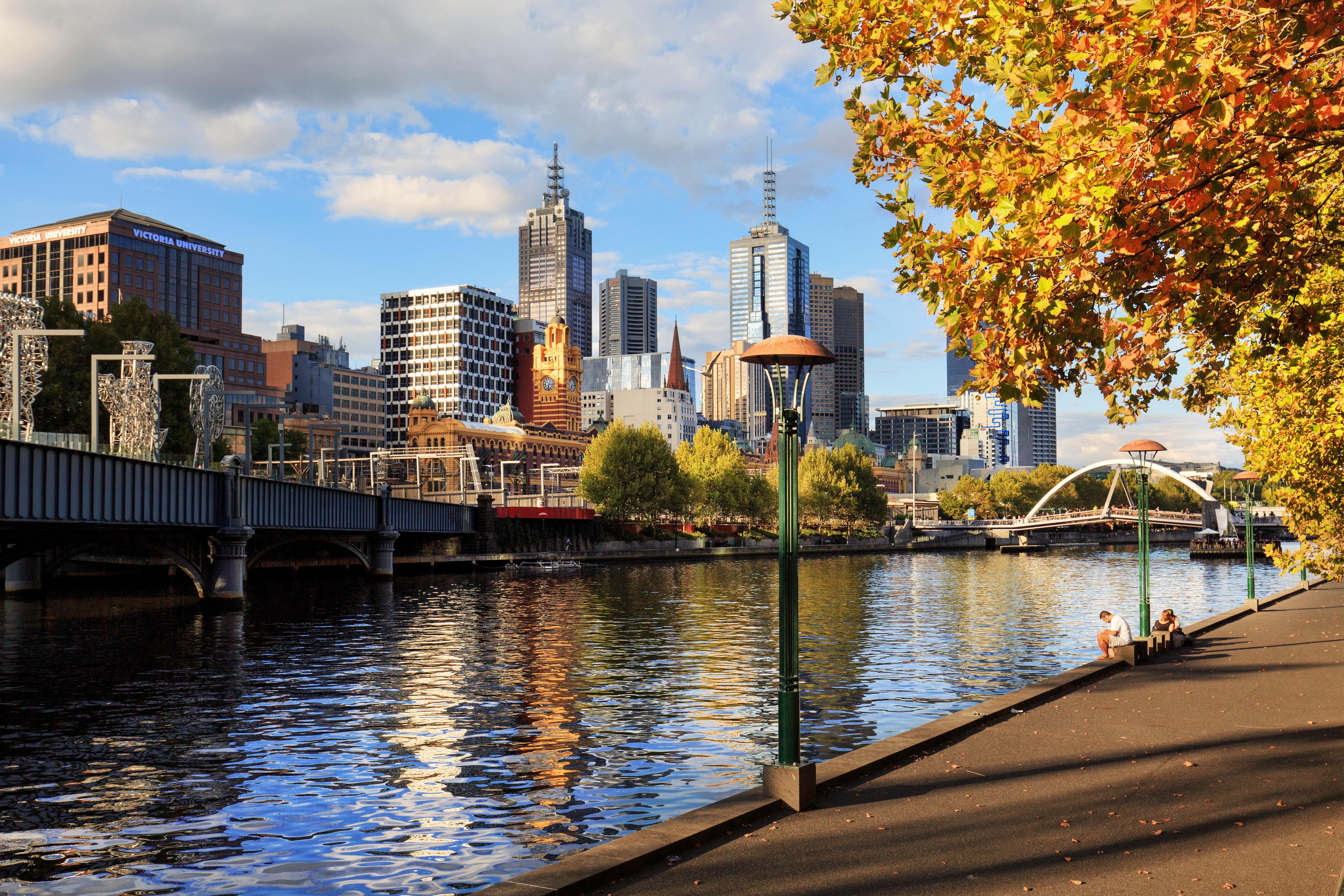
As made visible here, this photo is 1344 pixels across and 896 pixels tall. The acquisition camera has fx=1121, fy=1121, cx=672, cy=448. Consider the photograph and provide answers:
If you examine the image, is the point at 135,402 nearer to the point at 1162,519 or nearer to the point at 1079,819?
the point at 1079,819

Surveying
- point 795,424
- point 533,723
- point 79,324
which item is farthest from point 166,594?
point 795,424

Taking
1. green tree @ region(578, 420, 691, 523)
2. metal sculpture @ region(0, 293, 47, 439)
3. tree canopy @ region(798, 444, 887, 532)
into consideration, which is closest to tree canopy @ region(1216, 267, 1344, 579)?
metal sculpture @ region(0, 293, 47, 439)

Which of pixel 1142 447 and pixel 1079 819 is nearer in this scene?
pixel 1079 819

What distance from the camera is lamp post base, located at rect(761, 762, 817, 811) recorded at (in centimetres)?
1276

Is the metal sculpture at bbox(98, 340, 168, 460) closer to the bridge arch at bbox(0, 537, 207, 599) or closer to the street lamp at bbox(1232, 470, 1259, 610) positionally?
the bridge arch at bbox(0, 537, 207, 599)

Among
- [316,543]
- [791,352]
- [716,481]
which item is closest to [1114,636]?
[791,352]

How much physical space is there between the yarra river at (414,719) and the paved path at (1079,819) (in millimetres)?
3779

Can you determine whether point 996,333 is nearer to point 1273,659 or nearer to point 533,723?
point 533,723

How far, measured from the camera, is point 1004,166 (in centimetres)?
987

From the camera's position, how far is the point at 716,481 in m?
149

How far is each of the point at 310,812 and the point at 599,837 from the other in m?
4.98

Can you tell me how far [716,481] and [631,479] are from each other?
69.0 ft

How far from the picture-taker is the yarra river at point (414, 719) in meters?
15.0

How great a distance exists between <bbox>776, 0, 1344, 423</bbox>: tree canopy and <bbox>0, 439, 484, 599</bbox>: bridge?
37.7m
